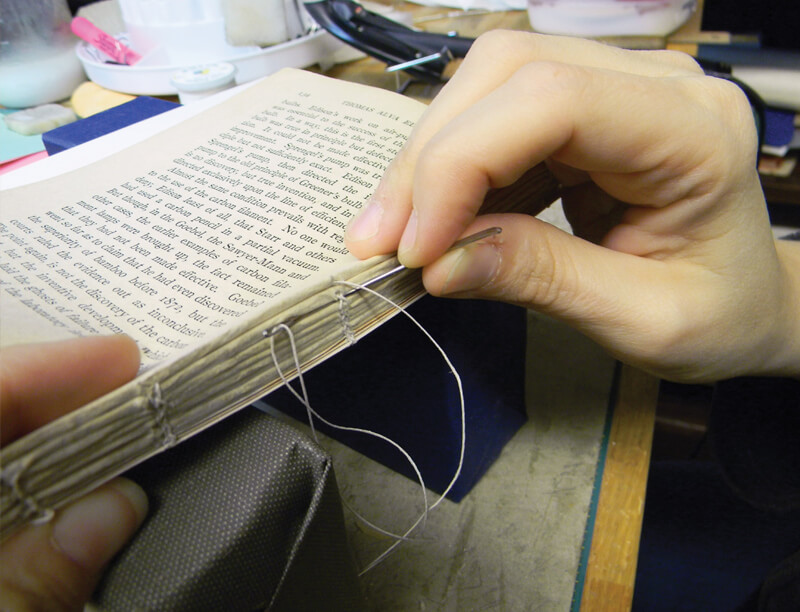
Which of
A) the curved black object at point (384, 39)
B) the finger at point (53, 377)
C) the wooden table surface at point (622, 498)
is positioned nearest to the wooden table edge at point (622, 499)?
the wooden table surface at point (622, 498)

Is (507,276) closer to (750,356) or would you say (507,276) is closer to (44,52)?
(750,356)

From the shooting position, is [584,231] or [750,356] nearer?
[750,356]

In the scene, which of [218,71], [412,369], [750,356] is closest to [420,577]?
[412,369]

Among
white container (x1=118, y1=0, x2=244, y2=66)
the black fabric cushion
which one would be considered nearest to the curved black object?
white container (x1=118, y1=0, x2=244, y2=66)

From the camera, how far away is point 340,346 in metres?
0.29

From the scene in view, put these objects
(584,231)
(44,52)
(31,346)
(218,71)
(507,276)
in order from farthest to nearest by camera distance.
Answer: (44,52)
(218,71)
(584,231)
(507,276)
(31,346)

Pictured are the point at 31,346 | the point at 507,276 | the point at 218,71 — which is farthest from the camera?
the point at 218,71

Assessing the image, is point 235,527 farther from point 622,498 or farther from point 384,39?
point 384,39

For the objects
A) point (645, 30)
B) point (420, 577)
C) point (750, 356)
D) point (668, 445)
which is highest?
point (645, 30)

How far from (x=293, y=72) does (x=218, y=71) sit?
175 mm

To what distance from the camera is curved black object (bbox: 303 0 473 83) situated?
0.77 metres

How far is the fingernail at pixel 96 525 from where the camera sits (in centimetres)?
22

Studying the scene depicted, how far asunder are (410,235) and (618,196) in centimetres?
16

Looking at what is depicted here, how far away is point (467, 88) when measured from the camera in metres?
0.34
